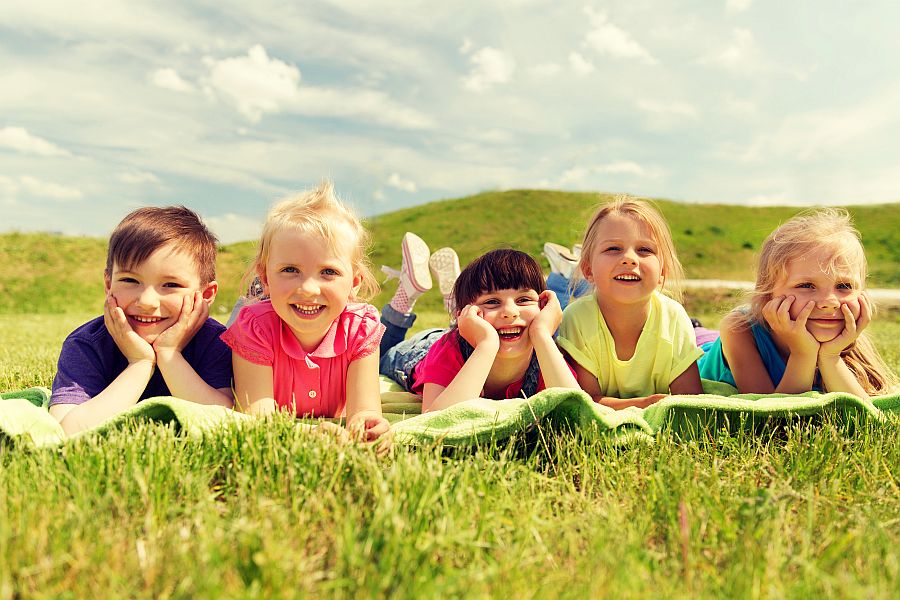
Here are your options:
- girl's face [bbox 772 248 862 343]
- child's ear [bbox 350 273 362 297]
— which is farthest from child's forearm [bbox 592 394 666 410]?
child's ear [bbox 350 273 362 297]

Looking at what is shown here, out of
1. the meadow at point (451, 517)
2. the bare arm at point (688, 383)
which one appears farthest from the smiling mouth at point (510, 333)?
the bare arm at point (688, 383)

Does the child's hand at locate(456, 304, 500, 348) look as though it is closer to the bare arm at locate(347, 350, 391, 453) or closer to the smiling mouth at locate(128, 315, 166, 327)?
the bare arm at locate(347, 350, 391, 453)

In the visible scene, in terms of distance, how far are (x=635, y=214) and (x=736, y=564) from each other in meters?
2.25

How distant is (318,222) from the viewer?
2867 millimetres

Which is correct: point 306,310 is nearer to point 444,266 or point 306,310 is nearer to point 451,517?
point 451,517

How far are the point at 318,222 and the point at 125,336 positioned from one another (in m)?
1.00

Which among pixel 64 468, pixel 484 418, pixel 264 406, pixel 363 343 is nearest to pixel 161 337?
pixel 264 406

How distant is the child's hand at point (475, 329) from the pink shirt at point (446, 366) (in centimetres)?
24

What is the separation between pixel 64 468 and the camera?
1.92m

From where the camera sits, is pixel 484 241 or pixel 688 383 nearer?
pixel 688 383

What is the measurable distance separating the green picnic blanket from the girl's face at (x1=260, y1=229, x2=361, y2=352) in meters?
0.57

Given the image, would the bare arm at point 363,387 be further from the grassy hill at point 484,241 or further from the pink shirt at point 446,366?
the grassy hill at point 484,241

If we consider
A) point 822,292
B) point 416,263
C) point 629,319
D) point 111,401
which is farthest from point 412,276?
point 822,292

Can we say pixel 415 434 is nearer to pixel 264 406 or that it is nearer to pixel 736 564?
pixel 264 406
